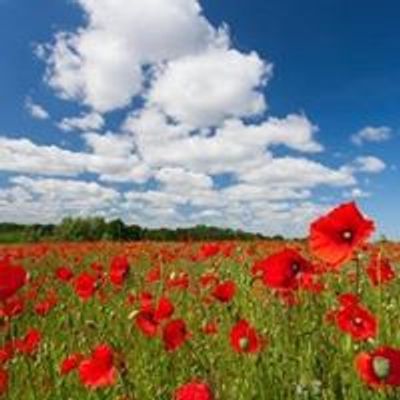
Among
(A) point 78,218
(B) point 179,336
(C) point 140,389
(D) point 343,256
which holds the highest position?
(A) point 78,218

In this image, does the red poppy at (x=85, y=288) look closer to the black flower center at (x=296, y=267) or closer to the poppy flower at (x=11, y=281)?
the poppy flower at (x=11, y=281)

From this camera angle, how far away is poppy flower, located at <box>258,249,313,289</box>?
10.9 feet

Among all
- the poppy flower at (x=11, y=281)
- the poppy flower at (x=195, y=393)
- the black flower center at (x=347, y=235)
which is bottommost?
the poppy flower at (x=195, y=393)

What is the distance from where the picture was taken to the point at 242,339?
11.6ft

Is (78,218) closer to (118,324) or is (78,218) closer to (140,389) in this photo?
(118,324)

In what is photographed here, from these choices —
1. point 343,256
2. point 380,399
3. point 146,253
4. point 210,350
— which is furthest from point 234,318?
point 146,253

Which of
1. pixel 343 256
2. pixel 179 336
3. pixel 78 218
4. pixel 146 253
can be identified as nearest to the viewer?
pixel 343 256

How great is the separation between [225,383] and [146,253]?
8592mm

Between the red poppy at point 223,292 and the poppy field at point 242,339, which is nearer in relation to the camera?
the poppy field at point 242,339

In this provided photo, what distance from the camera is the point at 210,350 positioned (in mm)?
4973

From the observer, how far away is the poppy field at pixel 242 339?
9.98 feet

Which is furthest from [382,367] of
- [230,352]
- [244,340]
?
[230,352]

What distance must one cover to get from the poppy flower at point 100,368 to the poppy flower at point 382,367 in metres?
0.99

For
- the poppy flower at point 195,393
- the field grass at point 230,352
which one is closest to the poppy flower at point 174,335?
the field grass at point 230,352
